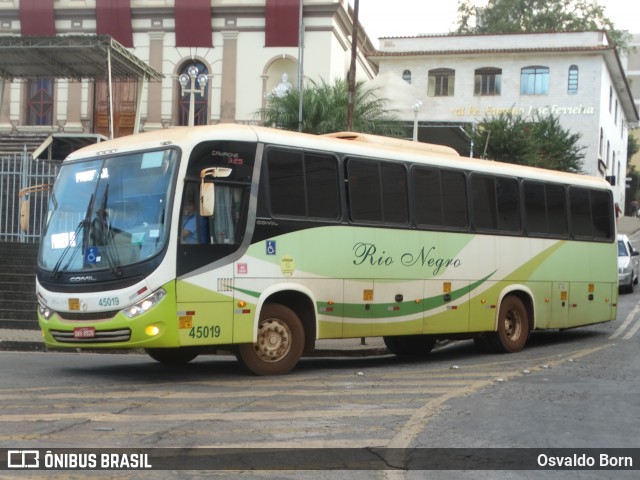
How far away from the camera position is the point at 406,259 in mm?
14578

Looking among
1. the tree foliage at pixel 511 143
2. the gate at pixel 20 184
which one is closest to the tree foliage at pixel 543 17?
the tree foliage at pixel 511 143

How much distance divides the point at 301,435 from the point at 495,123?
119 feet

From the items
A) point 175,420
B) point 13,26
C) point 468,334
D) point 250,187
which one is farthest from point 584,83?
point 175,420

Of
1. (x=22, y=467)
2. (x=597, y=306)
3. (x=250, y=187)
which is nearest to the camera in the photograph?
(x=22, y=467)

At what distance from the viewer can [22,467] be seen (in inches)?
267

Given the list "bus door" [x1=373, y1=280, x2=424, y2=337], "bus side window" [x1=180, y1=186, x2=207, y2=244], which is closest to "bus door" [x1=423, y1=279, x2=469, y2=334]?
"bus door" [x1=373, y1=280, x2=424, y2=337]

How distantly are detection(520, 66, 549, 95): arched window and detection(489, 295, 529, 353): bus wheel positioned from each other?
A: 43214 mm

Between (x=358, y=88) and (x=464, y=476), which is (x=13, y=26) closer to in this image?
(x=358, y=88)

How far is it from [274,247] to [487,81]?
4889 centimetres

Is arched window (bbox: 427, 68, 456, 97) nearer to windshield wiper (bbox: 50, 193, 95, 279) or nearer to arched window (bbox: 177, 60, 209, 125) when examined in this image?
arched window (bbox: 177, 60, 209, 125)

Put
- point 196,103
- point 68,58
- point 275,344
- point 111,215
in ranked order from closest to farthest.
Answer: point 111,215, point 275,344, point 68,58, point 196,103

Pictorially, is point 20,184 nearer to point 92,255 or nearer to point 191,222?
point 92,255

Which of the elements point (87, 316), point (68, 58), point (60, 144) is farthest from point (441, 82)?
point (87, 316)

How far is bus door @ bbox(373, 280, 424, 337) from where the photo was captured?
557 inches
